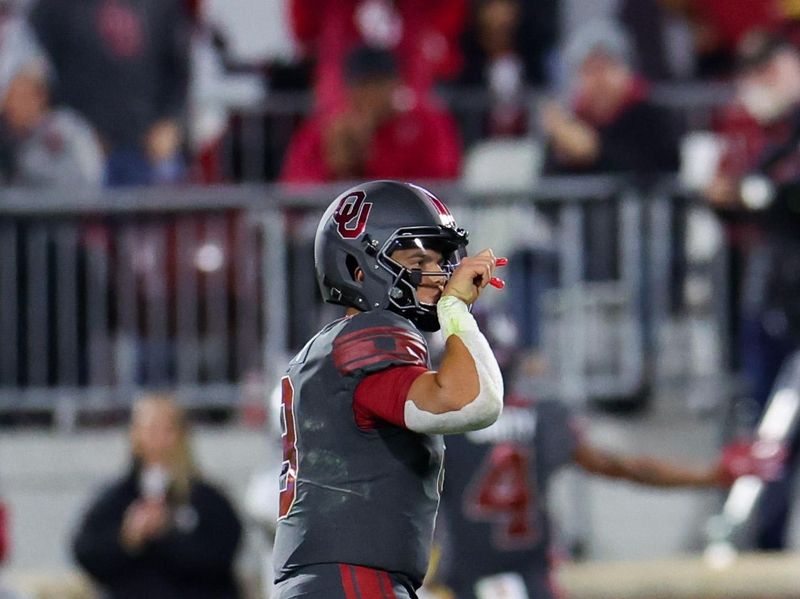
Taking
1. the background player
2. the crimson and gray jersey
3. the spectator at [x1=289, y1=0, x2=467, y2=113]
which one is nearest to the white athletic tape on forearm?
the crimson and gray jersey

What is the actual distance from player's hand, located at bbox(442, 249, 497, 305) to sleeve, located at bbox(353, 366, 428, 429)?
0.68 feet

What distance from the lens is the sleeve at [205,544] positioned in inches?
358

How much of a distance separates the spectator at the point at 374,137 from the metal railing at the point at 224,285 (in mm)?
202

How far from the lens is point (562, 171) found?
32.2 feet

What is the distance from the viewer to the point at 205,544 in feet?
29.9

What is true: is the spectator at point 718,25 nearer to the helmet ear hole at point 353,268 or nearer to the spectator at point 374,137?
the spectator at point 374,137

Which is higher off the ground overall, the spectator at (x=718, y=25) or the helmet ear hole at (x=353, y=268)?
the spectator at (x=718, y=25)

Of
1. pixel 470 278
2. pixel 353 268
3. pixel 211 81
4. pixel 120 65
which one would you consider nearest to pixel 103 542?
pixel 120 65

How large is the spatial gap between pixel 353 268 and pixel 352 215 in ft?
0.44

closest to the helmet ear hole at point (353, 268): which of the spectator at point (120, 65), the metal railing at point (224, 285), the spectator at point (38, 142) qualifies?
the metal railing at point (224, 285)

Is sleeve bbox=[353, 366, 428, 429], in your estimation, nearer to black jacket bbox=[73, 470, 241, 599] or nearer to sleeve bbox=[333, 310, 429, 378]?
sleeve bbox=[333, 310, 429, 378]

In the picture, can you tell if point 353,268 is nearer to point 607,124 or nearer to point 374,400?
point 374,400

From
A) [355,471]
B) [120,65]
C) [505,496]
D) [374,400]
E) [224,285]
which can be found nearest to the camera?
[374,400]

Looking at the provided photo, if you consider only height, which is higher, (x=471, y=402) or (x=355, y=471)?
(x=471, y=402)
